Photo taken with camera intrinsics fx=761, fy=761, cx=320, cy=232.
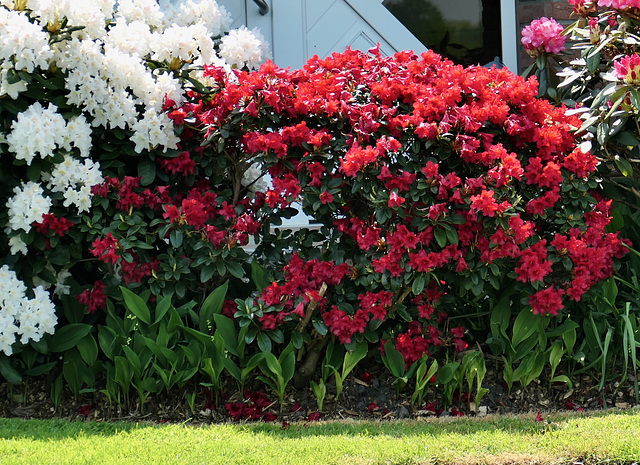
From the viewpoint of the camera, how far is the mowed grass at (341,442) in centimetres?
252

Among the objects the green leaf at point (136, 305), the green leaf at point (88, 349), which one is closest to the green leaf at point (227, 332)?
the green leaf at point (136, 305)

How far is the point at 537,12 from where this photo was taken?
5062 mm

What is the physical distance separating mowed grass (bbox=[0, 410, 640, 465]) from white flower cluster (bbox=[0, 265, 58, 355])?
395 millimetres

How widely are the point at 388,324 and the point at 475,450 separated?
981 mm

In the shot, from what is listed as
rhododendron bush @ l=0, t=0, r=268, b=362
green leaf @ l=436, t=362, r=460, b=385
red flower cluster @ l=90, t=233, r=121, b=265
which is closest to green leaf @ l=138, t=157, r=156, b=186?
rhododendron bush @ l=0, t=0, r=268, b=362

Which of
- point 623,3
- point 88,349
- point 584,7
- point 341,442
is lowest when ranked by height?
point 341,442

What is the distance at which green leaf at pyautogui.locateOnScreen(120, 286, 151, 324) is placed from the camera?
3.30 meters

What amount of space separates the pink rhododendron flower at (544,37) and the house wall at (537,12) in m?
1.01

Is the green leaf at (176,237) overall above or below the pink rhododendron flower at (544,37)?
below

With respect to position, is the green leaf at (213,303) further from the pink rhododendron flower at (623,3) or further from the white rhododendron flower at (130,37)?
the pink rhododendron flower at (623,3)

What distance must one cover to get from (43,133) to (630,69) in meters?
2.54

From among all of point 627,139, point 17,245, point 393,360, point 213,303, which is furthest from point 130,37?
point 627,139

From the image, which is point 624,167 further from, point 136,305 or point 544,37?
point 136,305

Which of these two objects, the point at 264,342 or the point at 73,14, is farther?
the point at 73,14
